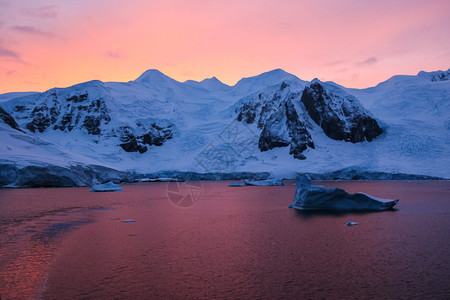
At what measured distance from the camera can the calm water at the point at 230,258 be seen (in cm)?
731

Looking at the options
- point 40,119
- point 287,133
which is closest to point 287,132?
point 287,133

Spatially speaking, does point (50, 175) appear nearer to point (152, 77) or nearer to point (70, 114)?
point (70, 114)

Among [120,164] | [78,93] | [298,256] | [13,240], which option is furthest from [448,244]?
[78,93]

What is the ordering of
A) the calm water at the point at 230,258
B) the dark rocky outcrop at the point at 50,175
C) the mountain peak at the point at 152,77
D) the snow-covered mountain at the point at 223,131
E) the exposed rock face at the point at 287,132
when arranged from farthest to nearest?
the mountain peak at the point at 152,77 < the exposed rock face at the point at 287,132 < the snow-covered mountain at the point at 223,131 < the dark rocky outcrop at the point at 50,175 < the calm water at the point at 230,258

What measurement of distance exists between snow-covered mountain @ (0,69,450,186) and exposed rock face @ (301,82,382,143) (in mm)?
219

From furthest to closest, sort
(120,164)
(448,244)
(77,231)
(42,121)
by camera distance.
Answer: (42,121) < (120,164) < (77,231) < (448,244)

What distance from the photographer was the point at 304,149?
71.9 m

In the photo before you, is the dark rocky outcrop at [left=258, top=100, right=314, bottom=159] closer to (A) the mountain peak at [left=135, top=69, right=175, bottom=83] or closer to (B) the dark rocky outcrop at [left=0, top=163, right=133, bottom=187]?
(B) the dark rocky outcrop at [left=0, top=163, right=133, bottom=187]

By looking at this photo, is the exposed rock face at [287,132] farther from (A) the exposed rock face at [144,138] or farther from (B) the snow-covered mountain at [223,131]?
(A) the exposed rock face at [144,138]

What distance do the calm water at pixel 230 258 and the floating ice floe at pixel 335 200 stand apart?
239 cm

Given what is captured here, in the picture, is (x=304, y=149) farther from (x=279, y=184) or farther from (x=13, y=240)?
(x=13, y=240)

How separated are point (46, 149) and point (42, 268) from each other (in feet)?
171

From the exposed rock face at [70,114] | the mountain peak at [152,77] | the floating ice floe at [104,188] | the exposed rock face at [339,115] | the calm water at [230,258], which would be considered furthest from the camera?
the mountain peak at [152,77]

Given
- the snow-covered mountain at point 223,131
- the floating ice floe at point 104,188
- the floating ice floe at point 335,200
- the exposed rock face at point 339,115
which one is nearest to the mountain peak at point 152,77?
the snow-covered mountain at point 223,131
